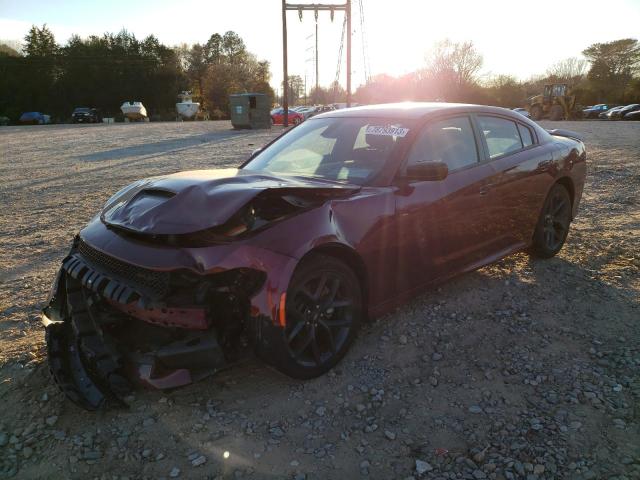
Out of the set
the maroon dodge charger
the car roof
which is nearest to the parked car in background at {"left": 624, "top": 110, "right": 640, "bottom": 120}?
the car roof

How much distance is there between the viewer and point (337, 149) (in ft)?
12.3

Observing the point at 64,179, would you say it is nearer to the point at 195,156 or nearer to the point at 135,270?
the point at 195,156

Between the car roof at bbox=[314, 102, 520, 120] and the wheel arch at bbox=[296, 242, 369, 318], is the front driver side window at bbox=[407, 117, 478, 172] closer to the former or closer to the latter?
the car roof at bbox=[314, 102, 520, 120]

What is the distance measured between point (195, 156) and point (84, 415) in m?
12.4

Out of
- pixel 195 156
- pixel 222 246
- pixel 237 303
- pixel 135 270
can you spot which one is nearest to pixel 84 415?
pixel 135 270

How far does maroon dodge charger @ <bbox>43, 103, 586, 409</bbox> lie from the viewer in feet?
7.99

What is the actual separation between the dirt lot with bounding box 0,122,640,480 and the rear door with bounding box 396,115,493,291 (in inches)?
16.4

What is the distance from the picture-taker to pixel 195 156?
46.5 ft

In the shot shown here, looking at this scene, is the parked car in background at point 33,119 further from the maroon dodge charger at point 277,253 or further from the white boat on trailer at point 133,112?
the maroon dodge charger at point 277,253

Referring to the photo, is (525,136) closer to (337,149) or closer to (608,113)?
(337,149)

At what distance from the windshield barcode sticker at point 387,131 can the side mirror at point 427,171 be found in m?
0.42

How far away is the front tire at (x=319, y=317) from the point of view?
266 centimetres

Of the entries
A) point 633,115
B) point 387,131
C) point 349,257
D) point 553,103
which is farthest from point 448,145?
point 633,115

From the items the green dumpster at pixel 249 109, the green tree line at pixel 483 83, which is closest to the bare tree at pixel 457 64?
the green tree line at pixel 483 83
